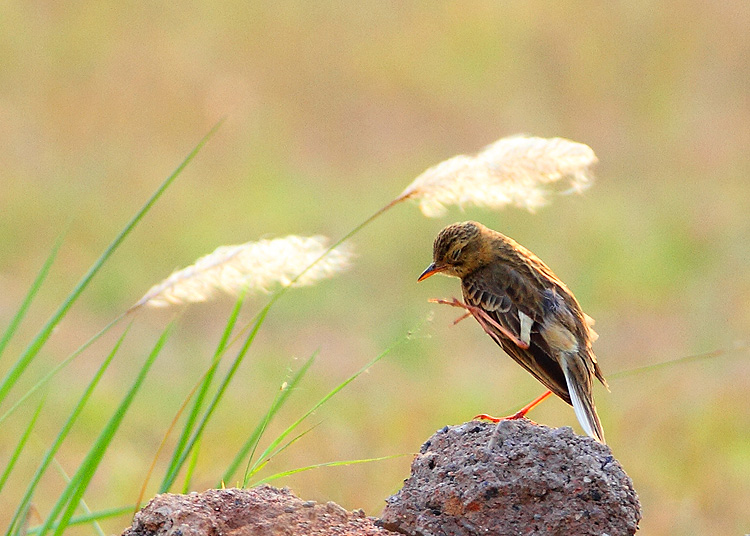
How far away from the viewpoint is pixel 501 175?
3.64 m

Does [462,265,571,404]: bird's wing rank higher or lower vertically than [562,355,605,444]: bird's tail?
higher

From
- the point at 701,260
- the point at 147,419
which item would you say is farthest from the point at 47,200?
the point at 701,260

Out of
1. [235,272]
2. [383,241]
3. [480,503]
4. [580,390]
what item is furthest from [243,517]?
[383,241]

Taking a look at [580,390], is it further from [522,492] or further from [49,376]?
[49,376]

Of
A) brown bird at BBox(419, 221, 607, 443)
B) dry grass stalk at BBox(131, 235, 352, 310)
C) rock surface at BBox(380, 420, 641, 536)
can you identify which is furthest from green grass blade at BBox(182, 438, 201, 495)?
brown bird at BBox(419, 221, 607, 443)

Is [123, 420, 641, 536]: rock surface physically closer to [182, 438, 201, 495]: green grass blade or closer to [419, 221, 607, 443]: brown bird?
[182, 438, 201, 495]: green grass blade

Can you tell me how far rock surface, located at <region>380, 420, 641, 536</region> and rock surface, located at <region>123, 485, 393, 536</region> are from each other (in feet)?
0.46

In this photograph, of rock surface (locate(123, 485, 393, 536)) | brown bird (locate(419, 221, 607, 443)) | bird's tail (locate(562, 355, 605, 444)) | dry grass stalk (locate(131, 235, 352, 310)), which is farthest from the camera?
brown bird (locate(419, 221, 607, 443))

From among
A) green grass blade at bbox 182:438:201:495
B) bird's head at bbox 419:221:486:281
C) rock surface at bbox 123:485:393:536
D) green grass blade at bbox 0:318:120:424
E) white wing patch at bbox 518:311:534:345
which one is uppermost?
bird's head at bbox 419:221:486:281

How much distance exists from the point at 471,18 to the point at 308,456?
1077cm

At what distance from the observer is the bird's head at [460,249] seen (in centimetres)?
427

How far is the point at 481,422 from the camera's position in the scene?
3.22 m

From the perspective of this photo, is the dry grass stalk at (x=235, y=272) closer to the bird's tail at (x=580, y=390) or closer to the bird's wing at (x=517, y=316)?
the bird's wing at (x=517, y=316)

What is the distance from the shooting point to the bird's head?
4.27 meters
